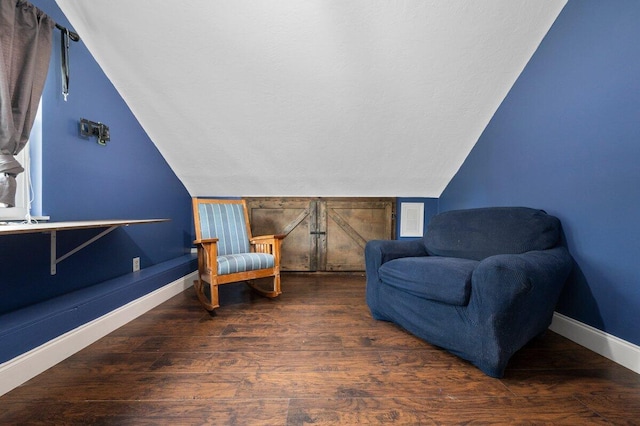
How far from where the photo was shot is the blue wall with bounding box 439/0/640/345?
1.44 m

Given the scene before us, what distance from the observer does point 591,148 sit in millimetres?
1618

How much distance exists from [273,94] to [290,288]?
1.96m

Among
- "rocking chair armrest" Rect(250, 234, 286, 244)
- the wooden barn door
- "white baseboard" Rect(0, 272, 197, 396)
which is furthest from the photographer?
the wooden barn door

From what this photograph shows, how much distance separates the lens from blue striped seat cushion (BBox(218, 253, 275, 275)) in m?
2.27

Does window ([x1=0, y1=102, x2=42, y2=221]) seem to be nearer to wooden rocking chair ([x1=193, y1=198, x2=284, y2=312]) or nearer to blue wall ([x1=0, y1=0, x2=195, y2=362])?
Answer: blue wall ([x1=0, y1=0, x2=195, y2=362])

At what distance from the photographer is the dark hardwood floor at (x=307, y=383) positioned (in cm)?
110

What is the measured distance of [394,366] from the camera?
1.44 m

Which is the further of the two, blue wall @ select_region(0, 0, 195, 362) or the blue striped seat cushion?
the blue striped seat cushion

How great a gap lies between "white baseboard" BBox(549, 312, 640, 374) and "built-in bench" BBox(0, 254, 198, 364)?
3.10 m

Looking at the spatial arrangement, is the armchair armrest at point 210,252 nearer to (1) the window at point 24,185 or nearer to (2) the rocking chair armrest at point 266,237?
(2) the rocking chair armrest at point 266,237

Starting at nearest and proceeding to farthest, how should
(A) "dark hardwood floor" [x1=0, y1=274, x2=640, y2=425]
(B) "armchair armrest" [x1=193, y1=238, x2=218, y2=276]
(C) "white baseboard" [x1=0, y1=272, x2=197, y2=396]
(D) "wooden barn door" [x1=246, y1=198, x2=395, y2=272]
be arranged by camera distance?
(A) "dark hardwood floor" [x1=0, y1=274, x2=640, y2=425], (C) "white baseboard" [x1=0, y1=272, x2=197, y2=396], (B) "armchair armrest" [x1=193, y1=238, x2=218, y2=276], (D) "wooden barn door" [x1=246, y1=198, x2=395, y2=272]

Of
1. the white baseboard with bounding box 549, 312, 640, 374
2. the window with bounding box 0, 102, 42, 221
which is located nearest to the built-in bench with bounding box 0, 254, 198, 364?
the window with bounding box 0, 102, 42, 221

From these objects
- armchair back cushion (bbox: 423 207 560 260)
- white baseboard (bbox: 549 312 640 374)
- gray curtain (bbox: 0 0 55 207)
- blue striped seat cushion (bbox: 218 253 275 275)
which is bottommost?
white baseboard (bbox: 549 312 640 374)

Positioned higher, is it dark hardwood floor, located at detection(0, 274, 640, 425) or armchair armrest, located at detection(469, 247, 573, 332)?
armchair armrest, located at detection(469, 247, 573, 332)
